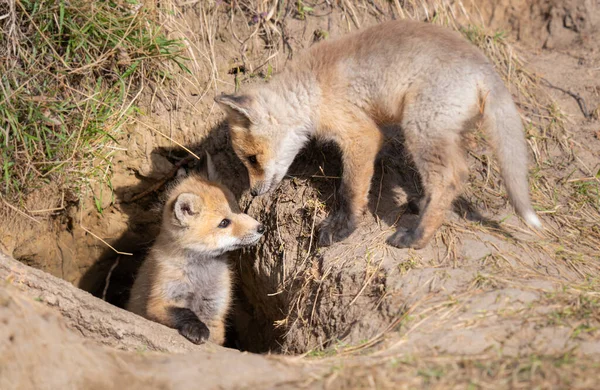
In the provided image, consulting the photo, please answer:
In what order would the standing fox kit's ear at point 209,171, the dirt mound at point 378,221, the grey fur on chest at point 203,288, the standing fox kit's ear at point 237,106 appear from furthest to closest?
the standing fox kit's ear at point 209,171 → the grey fur on chest at point 203,288 → the standing fox kit's ear at point 237,106 → the dirt mound at point 378,221

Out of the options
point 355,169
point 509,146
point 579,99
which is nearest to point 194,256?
point 355,169

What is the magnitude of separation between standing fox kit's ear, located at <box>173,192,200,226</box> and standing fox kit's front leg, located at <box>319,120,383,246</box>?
1140 mm

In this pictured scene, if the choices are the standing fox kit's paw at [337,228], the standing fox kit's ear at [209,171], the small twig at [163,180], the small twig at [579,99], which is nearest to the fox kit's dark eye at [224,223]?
the standing fox kit's ear at [209,171]

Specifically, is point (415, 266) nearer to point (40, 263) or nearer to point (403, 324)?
point (403, 324)

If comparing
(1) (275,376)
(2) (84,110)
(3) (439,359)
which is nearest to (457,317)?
(3) (439,359)

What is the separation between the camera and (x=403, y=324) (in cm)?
345

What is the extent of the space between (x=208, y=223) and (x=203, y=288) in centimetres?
60

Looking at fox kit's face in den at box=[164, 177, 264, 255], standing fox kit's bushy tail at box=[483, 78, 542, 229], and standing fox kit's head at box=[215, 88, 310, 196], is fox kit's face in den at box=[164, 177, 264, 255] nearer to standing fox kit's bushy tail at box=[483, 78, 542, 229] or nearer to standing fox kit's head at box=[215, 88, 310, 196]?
standing fox kit's head at box=[215, 88, 310, 196]

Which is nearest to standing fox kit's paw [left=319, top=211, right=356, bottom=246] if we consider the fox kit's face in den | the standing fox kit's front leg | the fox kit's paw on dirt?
the standing fox kit's front leg

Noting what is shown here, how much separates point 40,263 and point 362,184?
3494mm

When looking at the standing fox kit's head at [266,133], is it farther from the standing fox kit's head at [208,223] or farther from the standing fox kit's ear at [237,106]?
the standing fox kit's head at [208,223]

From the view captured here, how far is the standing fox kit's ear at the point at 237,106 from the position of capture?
4.43m

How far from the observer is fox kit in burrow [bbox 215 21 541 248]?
13.0 feet

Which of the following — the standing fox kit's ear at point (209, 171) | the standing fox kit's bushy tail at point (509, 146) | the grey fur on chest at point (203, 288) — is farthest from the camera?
the standing fox kit's ear at point (209, 171)
